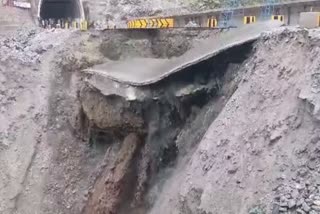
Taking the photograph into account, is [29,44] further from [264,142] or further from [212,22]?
[264,142]

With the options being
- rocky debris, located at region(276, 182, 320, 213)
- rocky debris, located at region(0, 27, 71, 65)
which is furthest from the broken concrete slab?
rocky debris, located at region(276, 182, 320, 213)

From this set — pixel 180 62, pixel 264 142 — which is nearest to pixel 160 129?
pixel 180 62

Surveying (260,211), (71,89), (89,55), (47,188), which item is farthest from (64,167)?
(260,211)

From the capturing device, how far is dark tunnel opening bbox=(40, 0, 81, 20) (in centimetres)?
3266

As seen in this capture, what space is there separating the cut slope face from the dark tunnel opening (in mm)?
22468

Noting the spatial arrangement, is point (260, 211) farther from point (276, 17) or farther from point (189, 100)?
point (276, 17)

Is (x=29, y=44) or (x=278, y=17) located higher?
(x=278, y=17)

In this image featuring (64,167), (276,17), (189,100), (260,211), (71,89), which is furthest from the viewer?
(71,89)

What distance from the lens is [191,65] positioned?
42.9 feet

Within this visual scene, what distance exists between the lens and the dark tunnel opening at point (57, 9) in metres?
32.7

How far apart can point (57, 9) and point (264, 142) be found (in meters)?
26.6

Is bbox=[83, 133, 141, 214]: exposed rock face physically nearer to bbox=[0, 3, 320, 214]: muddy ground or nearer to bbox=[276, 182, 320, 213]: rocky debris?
bbox=[0, 3, 320, 214]: muddy ground

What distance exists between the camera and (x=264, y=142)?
32.4 feet

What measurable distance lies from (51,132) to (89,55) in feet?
9.62
